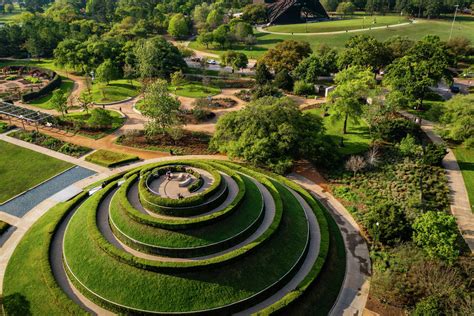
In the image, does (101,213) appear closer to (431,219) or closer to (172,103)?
(172,103)

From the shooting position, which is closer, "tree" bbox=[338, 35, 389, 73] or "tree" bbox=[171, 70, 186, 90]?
"tree" bbox=[338, 35, 389, 73]

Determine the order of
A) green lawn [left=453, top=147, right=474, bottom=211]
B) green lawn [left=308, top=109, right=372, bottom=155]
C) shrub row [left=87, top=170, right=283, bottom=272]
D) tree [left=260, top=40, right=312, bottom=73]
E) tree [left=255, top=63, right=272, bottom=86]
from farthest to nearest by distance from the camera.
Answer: tree [left=260, top=40, right=312, bottom=73]
tree [left=255, top=63, right=272, bottom=86]
green lawn [left=308, top=109, right=372, bottom=155]
green lawn [left=453, top=147, right=474, bottom=211]
shrub row [left=87, top=170, right=283, bottom=272]

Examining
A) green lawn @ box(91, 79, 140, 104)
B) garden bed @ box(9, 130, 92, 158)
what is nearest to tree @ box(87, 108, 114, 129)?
garden bed @ box(9, 130, 92, 158)

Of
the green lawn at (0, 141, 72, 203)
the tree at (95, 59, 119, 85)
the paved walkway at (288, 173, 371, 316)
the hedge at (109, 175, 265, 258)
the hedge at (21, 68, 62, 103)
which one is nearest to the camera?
the paved walkway at (288, 173, 371, 316)

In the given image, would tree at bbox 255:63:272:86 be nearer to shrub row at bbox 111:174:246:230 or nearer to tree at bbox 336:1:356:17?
shrub row at bbox 111:174:246:230

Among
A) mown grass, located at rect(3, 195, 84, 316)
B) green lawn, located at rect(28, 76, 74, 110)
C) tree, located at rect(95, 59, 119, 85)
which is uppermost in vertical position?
tree, located at rect(95, 59, 119, 85)

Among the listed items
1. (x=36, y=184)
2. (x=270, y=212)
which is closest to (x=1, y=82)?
(x=36, y=184)

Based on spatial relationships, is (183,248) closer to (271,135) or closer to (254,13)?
(271,135)
